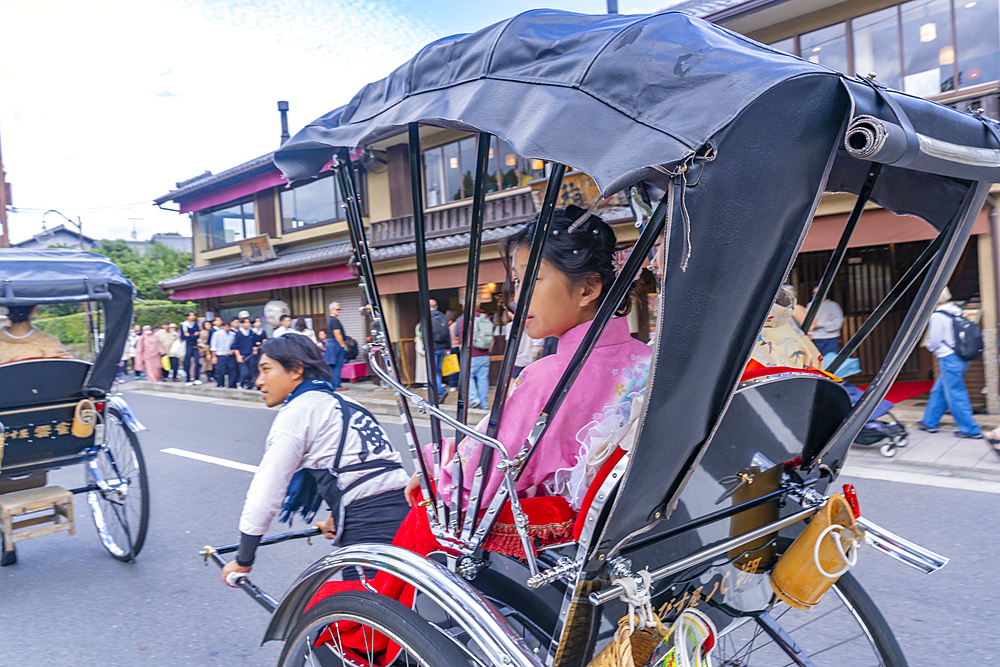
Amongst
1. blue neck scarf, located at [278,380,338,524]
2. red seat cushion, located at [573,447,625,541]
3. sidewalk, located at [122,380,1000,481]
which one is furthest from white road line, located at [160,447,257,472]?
red seat cushion, located at [573,447,625,541]

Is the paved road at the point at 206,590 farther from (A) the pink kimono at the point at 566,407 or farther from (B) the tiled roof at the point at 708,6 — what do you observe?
(B) the tiled roof at the point at 708,6

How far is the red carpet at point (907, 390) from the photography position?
854cm

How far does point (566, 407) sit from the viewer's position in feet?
5.23

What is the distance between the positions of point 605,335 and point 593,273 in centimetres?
18

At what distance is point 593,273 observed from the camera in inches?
68.9

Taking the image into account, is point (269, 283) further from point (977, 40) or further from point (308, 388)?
point (308, 388)

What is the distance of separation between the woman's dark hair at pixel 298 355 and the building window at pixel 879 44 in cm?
826

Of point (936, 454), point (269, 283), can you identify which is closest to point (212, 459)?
point (936, 454)

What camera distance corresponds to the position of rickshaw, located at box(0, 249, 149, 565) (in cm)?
393

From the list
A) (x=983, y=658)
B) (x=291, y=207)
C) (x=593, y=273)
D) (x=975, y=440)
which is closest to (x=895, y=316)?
(x=975, y=440)

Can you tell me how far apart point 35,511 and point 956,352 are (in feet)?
24.3

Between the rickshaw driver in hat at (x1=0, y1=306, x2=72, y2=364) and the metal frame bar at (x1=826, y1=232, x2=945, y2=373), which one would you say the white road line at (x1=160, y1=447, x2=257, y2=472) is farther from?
the metal frame bar at (x1=826, y1=232, x2=945, y2=373)

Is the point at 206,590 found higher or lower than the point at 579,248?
lower

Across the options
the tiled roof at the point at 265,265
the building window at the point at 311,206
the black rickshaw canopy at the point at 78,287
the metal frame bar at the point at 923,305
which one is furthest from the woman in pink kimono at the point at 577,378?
the building window at the point at 311,206
